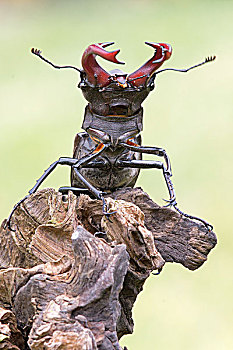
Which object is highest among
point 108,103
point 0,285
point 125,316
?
point 108,103

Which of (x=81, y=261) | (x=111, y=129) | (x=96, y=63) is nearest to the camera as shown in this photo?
(x=81, y=261)

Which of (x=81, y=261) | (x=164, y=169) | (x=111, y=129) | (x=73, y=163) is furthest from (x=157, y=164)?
(x=81, y=261)

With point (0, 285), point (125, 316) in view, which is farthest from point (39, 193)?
point (125, 316)

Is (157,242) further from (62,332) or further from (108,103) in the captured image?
(62,332)

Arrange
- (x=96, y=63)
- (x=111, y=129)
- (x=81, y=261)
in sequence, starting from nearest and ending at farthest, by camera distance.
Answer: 1. (x=81, y=261)
2. (x=96, y=63)
3. (x=111, y=129)

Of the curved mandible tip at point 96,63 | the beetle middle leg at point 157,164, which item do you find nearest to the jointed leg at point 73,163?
the beetle middle leg at point 157,164

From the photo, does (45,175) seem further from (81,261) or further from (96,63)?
(81,261)
